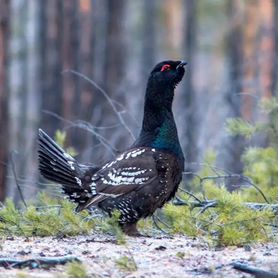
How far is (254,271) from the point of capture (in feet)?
19.5

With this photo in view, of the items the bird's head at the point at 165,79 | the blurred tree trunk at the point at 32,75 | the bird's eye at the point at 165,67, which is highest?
the bird's eye at the point at 165,67

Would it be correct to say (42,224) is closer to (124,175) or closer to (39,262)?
(124,175)

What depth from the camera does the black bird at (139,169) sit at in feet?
26.9

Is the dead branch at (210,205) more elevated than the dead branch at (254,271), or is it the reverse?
the dead branch at (254,271)

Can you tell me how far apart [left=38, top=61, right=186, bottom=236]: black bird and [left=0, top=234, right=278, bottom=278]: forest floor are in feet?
1.11

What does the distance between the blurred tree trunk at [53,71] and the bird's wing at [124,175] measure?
42.9 feet

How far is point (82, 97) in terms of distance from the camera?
2214cm

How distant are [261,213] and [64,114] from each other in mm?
Answer: 14709

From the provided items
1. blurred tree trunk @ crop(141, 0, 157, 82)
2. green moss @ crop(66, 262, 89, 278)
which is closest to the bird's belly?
green moss @ crop(66, 262, 89, 278)

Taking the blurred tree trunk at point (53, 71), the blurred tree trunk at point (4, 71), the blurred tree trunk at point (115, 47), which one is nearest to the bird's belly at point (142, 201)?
the blurred tree trunk at point (4, 71)

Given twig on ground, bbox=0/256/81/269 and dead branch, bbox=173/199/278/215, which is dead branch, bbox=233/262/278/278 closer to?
twig on ground, bbox=0/256/81/269

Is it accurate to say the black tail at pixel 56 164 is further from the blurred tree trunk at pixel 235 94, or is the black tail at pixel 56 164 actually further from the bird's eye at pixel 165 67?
the blurred tree trunk at pixel 235 94

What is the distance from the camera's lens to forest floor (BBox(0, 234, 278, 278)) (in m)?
6.14

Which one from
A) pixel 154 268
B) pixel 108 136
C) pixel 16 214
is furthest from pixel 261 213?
pixel 108 136
